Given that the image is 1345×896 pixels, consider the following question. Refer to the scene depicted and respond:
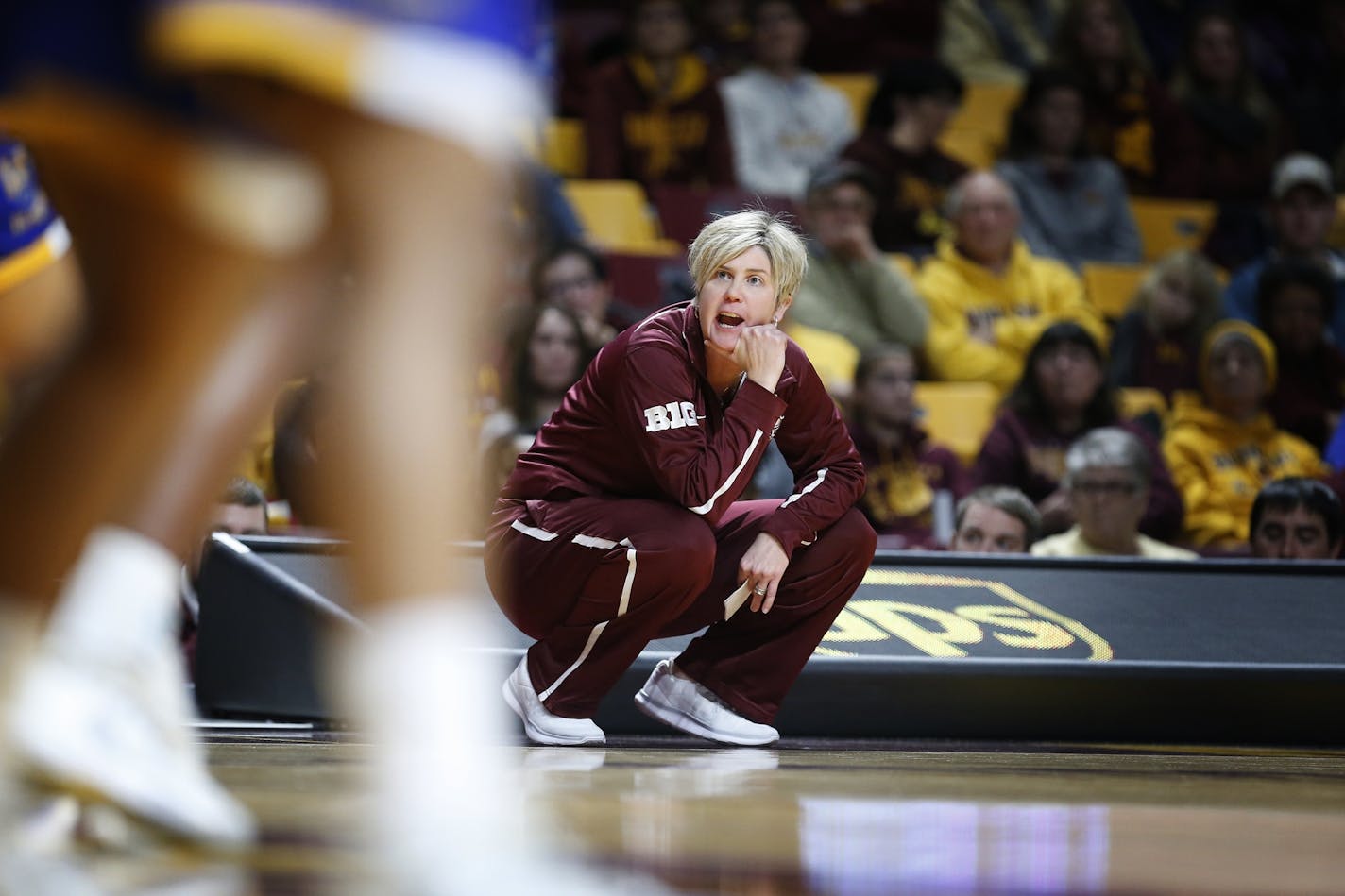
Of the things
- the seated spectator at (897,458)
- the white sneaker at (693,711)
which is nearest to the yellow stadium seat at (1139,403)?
the seated spectator at (897,458)

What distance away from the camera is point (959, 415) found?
5.88m

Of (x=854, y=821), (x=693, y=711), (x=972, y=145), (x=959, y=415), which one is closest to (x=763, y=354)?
(x=693, y=711)

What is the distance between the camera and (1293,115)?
8336 millimetres

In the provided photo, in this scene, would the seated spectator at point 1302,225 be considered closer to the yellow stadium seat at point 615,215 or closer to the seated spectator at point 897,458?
the seated spectator at point 897,458

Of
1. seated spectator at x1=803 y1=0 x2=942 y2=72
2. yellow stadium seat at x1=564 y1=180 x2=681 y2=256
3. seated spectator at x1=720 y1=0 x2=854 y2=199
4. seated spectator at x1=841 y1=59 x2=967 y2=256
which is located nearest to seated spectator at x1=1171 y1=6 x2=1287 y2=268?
seated spectator at x1=803 y1=0 x2=942 y2=72

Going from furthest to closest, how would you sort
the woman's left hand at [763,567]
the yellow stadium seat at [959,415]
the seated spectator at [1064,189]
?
the seated spectator at [1064,189] → the yellow stadium seat at [959,415] → the woman's left hand at [763,567]

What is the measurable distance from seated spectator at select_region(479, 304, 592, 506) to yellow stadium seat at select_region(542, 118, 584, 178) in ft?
6.88

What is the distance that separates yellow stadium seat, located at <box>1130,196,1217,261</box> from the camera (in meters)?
7.48

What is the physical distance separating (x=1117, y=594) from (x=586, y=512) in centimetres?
121

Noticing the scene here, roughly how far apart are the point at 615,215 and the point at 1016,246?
58.9 inches

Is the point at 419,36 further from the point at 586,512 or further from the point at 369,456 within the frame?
the point at 586,512

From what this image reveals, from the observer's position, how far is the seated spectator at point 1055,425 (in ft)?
17.3

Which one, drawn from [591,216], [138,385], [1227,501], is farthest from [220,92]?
[591,216]

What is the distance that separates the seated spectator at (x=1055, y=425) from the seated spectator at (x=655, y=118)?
1.80 m
